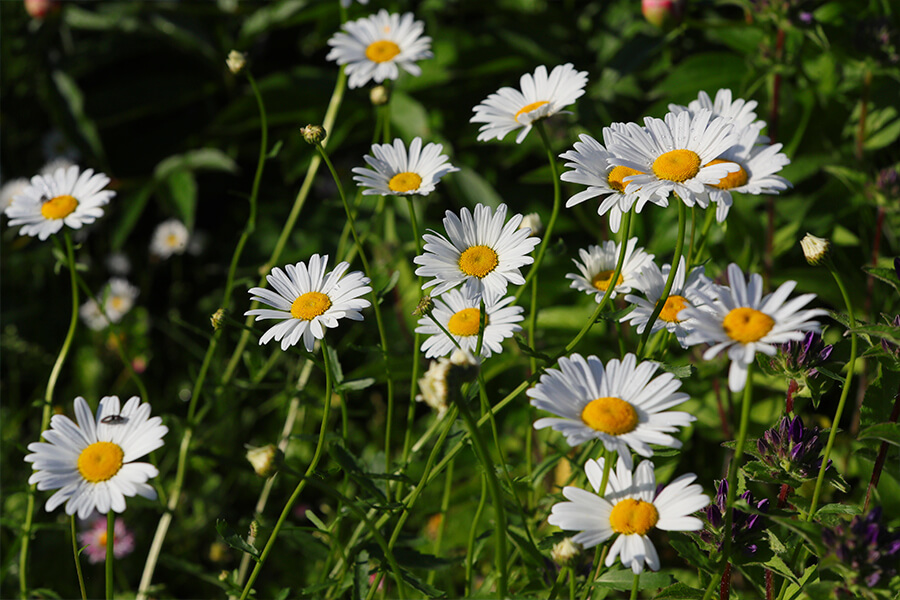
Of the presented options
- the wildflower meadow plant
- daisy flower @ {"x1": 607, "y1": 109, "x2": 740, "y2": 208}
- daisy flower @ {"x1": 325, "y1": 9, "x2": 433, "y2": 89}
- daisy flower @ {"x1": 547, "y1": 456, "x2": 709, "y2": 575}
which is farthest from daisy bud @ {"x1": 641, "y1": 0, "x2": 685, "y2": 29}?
daisy flower @ {"x1": 547, "y1": 456, "x2": 709, "y2": 575}

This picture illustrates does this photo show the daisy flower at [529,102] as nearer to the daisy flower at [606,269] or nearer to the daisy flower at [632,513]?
the daisy flower at [606,269]

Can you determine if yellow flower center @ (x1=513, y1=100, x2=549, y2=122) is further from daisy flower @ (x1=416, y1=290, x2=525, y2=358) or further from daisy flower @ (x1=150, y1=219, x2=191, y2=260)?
daisy flower @ (x1=150, y1=219, x2=191, y2=260)

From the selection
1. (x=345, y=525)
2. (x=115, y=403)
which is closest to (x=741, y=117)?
(x=115, y=403)

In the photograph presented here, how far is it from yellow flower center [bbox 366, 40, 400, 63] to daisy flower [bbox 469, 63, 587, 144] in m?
0.23

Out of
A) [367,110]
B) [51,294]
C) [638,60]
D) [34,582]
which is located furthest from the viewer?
[51,294]

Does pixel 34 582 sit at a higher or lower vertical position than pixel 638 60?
lower

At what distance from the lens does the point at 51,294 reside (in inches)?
77.0

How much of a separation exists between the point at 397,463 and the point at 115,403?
1.05 feet

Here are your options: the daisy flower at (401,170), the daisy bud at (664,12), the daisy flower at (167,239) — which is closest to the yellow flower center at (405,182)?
the daisy flower at (401,170)

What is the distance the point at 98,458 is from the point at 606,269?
0.60 meters

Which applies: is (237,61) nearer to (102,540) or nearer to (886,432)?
(886,432)

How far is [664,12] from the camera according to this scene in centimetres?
136

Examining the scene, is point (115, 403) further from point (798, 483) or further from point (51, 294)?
point (51, 294)

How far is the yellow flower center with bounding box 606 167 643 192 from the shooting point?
78cm
